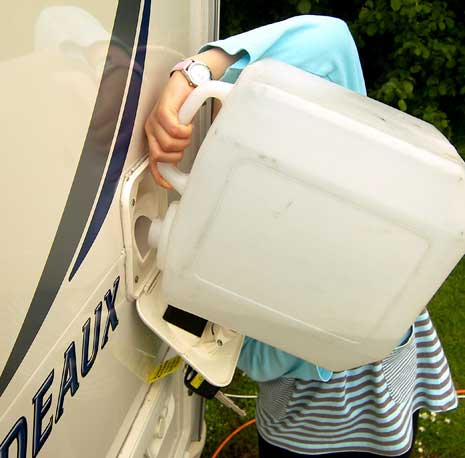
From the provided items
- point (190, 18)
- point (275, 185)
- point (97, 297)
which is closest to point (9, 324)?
point (97, 297)

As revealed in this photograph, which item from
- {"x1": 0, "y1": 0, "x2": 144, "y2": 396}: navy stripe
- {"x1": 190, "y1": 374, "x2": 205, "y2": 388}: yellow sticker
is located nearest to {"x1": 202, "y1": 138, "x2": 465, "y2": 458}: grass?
{"x1": 190, "y1": 374, "x2": 205, "y2": 388}: yellow sticker

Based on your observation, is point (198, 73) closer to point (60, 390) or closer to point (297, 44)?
point (297, 44)

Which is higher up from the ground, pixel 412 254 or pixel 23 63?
pixel 23 63

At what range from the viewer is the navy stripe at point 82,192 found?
720mm

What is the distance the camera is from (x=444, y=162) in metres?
0.85

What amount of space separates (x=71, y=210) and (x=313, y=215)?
331mm

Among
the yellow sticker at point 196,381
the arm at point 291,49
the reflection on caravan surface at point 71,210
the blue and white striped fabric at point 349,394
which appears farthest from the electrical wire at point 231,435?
the arm at point 291,49

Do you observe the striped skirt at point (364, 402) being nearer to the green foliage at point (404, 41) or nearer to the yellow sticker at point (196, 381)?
the yellow sticker at point (196, 381)

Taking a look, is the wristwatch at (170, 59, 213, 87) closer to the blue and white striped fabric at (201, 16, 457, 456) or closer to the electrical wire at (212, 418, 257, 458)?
the blue and white striped fabric at (201, 16, 457, 456)

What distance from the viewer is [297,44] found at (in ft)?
3.68

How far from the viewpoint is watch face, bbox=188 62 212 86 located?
3.40ft

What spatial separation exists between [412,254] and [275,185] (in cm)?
23

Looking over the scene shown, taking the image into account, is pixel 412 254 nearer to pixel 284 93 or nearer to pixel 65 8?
pixel 284 93

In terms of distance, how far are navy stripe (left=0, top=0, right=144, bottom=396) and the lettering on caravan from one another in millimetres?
88
